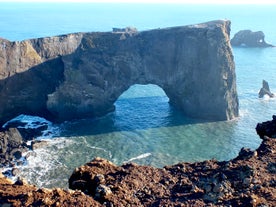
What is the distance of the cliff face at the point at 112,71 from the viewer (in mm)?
68562

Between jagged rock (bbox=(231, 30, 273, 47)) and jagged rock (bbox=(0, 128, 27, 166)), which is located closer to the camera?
jagged rock (bbox=(0, 128, 27, 166))

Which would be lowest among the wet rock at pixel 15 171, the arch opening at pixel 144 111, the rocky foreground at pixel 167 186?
the wet rock at pixel 15 171

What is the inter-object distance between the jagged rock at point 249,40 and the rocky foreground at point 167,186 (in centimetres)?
14024

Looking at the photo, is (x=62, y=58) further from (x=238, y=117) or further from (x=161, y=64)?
(x=238, y=117)

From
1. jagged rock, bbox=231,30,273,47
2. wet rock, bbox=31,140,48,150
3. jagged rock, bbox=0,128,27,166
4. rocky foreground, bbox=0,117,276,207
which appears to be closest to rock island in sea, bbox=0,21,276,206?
jagged rock, bbox=0,128,27,166

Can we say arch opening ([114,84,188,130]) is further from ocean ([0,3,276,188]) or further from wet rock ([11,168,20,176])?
wet rock ([11,168,20,176])

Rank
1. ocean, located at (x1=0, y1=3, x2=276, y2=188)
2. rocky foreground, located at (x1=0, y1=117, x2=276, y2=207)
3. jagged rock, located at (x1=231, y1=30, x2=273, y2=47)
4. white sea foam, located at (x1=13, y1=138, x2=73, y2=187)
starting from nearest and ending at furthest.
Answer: rocky foreground, located at (x1=0, y1=117, x2=276, y2=207), white sea foam, located at (x1=13, y1=138, x2=73, y2=187), ocean, located at (x1=0, y1=3, x2=276, y2=188), jagged rock, located at (x1=231, y1=30, x2=273, y2=47)

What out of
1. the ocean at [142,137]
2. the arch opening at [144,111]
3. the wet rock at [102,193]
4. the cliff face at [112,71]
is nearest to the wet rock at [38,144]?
the ocean at [142,137]

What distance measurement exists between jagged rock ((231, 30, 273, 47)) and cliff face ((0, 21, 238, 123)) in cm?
8297

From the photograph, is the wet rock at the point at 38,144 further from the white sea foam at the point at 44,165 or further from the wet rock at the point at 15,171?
the wet rock at the point at 15,171

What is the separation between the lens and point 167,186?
16.8 metres

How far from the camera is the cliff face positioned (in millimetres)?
68562

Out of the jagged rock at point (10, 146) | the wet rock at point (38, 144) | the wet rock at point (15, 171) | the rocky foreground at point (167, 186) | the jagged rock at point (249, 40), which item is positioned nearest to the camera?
the rocky foreground at point (167, 186)

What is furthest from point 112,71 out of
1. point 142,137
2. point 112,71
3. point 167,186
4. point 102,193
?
point 102,193
